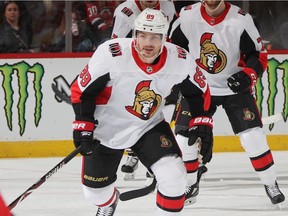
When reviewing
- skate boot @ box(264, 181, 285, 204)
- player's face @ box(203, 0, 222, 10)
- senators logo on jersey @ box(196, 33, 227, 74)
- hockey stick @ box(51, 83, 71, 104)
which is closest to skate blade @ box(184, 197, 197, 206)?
skate boot @ box(264, 181, 285, 204)

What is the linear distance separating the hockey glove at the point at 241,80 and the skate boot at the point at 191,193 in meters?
0.53

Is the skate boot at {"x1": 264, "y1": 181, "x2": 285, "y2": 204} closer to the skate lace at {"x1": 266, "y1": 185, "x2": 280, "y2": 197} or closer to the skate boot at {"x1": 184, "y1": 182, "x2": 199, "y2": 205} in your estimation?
the skate lace at {"x1": 266, "y1": 185, "x2": 280, "y2": 197}

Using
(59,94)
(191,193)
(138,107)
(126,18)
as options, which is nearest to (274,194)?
(191,193)

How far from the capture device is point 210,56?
535cm

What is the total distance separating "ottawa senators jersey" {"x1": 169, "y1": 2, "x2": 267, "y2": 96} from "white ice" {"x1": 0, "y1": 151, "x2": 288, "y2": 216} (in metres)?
0.59

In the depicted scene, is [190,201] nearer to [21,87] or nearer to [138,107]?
[138,107]

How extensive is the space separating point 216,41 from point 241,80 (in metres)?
0.35

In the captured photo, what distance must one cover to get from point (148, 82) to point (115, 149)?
0.33 metres

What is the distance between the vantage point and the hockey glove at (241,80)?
5078mm

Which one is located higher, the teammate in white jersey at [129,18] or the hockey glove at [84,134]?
the hockey glove at [84,134]

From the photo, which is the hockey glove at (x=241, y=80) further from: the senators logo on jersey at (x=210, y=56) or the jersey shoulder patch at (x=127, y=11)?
the jersey shoulder patch at (x=127, y=11)

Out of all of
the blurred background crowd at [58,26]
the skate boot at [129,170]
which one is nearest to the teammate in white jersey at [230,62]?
the skate boot at [129,170]

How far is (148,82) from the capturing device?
421 centimetres

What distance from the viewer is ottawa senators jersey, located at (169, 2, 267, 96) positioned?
5.32 metres
